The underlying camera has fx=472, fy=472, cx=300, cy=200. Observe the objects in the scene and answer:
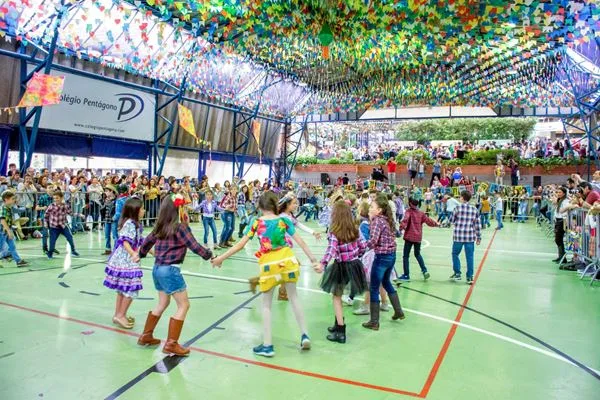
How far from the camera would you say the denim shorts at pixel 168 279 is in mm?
4461

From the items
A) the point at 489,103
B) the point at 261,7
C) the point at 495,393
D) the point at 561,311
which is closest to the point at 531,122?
the point at 489,103

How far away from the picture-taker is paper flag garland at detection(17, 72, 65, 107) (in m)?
13.6

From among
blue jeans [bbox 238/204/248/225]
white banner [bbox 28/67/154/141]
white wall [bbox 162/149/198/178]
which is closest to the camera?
blue jeans [bbox 238/204/248/225]

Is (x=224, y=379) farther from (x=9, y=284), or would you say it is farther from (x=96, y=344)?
(x=9, y=284)

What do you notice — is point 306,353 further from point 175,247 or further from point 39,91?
point 39,91

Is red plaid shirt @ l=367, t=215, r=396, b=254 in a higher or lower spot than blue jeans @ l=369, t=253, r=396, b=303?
higher

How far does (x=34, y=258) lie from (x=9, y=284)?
101 inches

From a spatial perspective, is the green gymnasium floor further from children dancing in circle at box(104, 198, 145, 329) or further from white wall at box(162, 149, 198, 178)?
white wall at box(162, 149, 198, 178)

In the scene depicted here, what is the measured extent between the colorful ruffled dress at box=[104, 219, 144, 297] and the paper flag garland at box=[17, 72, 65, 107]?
10490 mm

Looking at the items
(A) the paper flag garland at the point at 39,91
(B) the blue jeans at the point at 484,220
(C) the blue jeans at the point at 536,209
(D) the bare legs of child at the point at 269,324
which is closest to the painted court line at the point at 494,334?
(D) the bare legs of child at the point at 269,324

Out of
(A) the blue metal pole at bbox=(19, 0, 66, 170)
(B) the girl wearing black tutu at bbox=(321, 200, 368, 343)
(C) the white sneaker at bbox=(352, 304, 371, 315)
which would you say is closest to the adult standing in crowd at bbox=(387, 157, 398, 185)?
(A) the blue metal pole at bbox=(19, 0, 66, 170)

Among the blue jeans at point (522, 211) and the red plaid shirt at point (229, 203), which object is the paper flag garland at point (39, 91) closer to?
the red plaid shirt at point (229, 203)

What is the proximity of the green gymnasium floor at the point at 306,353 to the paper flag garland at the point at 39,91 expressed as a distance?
7290 mm

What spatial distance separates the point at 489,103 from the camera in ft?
84.9
